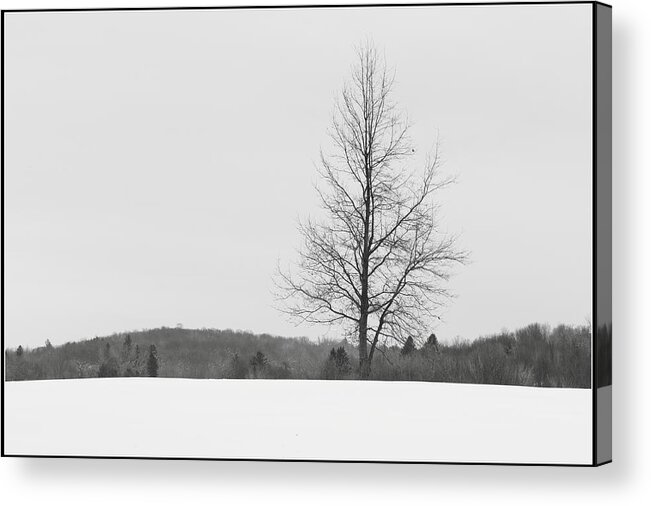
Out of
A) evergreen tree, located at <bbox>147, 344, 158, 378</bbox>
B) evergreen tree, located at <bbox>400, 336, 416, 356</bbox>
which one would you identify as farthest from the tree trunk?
evergreen tree, located at <bbox>147, 344, 158, 378</bbox>

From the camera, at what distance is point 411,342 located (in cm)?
638

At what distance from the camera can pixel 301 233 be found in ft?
21.2

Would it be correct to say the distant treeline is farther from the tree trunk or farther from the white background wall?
the white background wall

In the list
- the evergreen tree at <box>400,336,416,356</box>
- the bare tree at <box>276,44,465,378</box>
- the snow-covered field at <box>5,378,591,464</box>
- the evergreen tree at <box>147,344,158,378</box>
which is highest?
the bare tree at <box>276,44,465,378</box>

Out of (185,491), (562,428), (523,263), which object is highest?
(523,263)

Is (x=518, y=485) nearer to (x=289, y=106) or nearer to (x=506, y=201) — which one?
(x=506, y=201)

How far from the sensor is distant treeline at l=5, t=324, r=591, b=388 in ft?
20.7

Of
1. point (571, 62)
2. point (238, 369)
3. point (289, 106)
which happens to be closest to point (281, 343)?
point (238, 369)

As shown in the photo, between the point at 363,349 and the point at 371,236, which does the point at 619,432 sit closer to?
the point at 363,349

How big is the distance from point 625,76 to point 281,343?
223 centimetres

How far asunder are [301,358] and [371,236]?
2.40 feet

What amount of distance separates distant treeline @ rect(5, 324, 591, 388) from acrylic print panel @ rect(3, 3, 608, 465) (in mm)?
11

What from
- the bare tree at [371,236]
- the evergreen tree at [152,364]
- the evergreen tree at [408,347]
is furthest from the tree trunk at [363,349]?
the evergreen tree at [152,364]

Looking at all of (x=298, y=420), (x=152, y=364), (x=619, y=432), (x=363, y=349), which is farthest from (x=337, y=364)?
(x=619, y=432)
